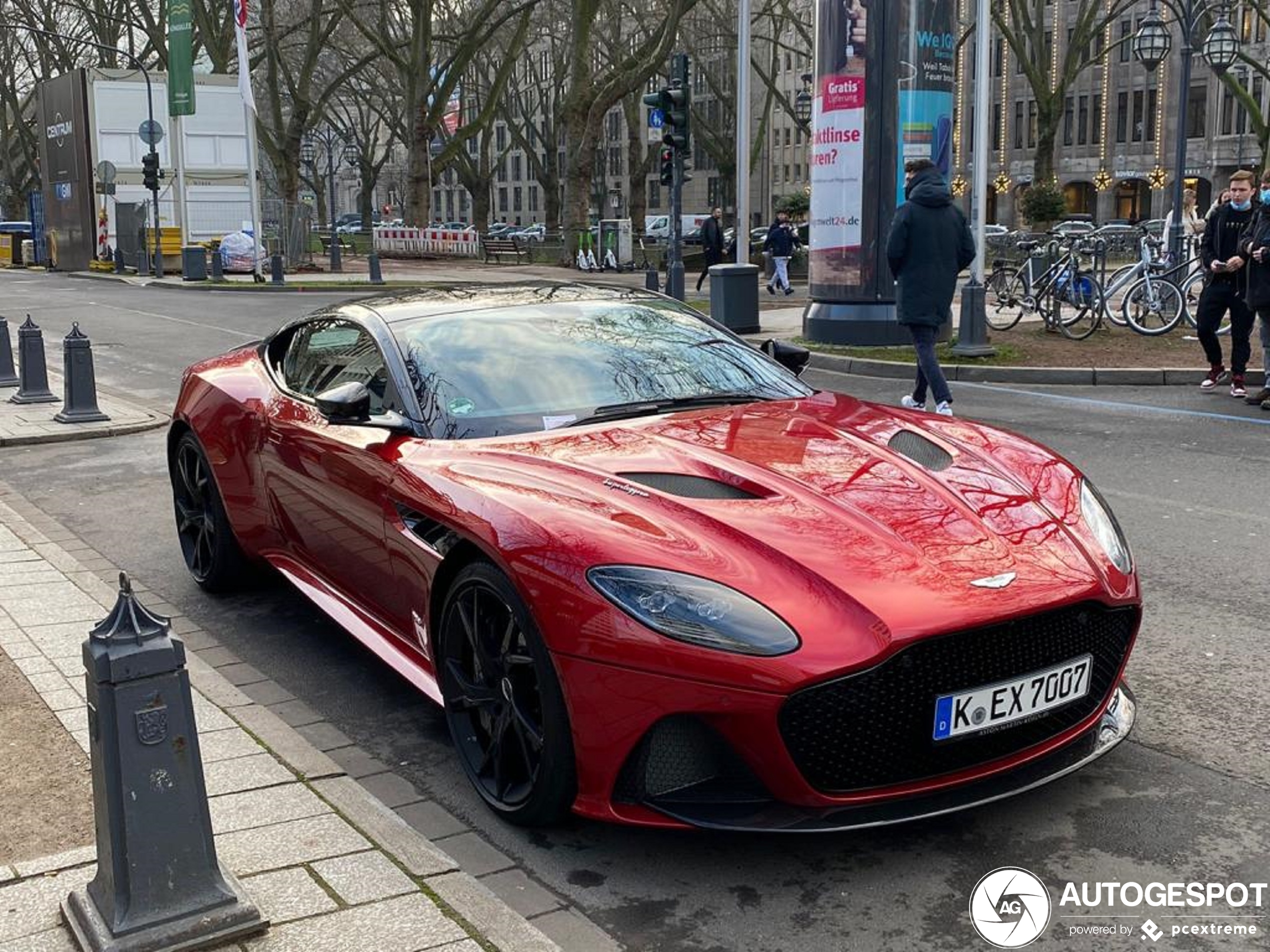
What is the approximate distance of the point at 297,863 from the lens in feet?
10.8

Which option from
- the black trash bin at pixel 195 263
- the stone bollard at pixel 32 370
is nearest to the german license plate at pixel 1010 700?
the stone bollard at pixel 32 370

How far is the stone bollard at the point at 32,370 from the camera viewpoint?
1216 cm

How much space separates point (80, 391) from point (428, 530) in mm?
8347

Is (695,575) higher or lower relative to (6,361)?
higher

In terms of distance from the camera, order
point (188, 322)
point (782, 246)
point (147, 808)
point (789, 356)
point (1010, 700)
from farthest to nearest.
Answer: point (782, 246), point (188, 322), point (789, 356), point (1010, 700), point (147, 808)

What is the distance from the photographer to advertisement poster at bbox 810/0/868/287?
15.5 m

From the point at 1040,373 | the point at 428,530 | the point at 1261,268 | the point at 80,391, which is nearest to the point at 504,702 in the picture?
the point at 428,530

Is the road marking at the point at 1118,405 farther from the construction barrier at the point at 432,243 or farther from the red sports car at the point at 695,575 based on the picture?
the construction barrier at the point at 432,243

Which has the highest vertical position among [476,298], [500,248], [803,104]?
[803,104]

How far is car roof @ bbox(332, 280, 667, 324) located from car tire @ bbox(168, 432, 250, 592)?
1.15 m

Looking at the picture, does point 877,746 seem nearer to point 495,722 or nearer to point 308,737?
point 495,722

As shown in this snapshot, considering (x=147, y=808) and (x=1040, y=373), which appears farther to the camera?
(x=1040, y=373)

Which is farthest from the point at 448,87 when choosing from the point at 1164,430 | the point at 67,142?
the point at 1164,430

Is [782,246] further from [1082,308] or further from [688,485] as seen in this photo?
[688,485]
